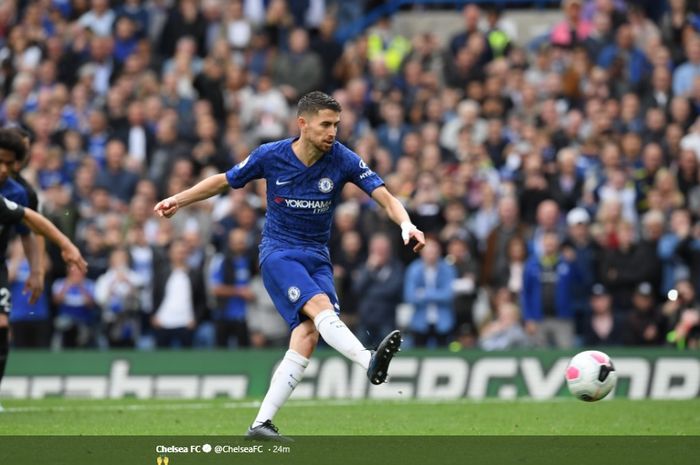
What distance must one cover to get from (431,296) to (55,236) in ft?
24.7

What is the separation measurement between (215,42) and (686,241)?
29.2 feet

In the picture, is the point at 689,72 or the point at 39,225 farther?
the point at 689,72

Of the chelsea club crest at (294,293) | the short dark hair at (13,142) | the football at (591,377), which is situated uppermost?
the short dark hair at (13,142)

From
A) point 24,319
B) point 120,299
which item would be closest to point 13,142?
point 24,319

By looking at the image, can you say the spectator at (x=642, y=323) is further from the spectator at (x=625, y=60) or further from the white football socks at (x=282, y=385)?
the white football socks at (x=282, y=385)

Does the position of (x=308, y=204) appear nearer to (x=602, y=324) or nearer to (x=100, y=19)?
(x=602, y=324)

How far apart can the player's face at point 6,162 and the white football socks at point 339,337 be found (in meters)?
3.66

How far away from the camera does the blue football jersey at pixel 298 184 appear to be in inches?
451

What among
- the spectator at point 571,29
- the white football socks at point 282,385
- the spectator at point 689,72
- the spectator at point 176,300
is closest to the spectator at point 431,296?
the spectator at point 176,300

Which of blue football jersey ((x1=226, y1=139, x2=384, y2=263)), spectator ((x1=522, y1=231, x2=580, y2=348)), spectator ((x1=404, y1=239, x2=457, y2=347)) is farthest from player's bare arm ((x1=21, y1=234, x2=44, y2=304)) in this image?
spectator ((x1=522, y1=231, x2=580, y2=348))

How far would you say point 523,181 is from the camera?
2039 cm

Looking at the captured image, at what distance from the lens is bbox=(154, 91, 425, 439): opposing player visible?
11.1 m

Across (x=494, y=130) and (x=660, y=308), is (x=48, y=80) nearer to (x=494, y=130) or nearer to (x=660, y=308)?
(x=494, y=130)

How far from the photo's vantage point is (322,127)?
36.9ft
